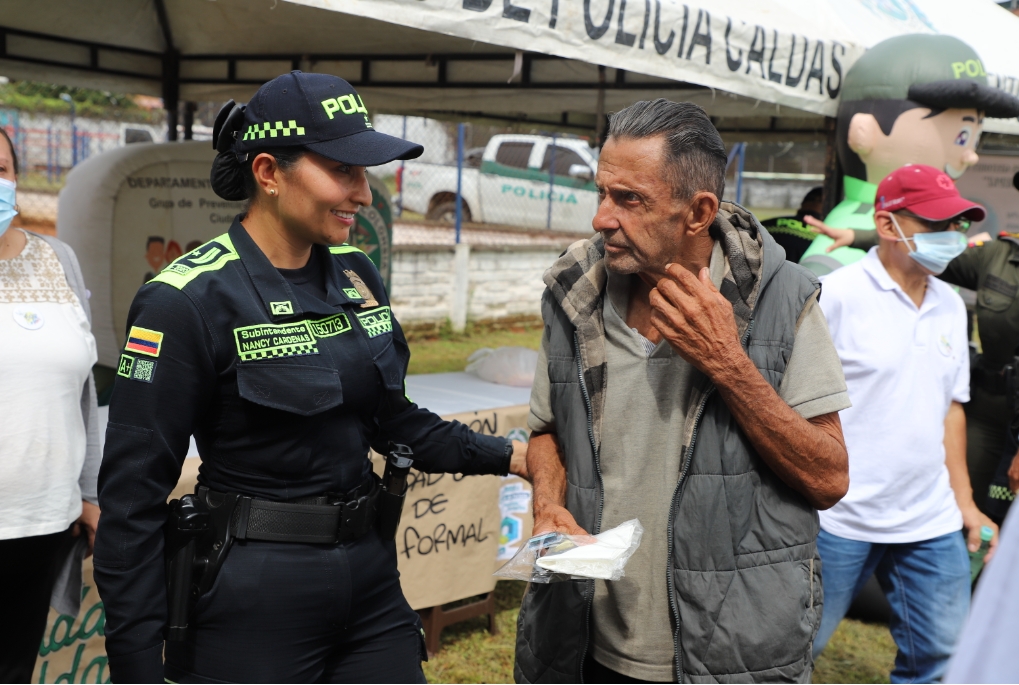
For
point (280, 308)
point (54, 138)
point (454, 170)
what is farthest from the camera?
point (54, 138)

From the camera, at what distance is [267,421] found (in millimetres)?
1711

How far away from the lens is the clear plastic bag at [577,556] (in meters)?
1.64

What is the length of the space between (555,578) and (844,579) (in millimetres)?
1457

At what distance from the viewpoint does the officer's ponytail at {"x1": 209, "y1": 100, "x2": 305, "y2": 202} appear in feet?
5.83

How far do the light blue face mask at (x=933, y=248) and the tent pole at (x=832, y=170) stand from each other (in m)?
1.57

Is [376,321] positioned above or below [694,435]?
above

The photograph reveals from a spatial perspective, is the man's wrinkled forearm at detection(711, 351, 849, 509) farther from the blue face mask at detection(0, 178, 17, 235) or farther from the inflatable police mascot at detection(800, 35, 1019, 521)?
the inflatable police mascot at detection(800, 35, 1019, 521)

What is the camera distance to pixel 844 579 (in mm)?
2824

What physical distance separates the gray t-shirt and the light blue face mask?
1259 millimetres

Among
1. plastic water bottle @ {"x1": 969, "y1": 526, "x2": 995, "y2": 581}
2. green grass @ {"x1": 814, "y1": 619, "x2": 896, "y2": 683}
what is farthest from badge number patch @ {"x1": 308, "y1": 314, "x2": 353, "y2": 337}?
green grass @ {"x1": 814, "y1": 619, "x2": 896, "y2": 683}

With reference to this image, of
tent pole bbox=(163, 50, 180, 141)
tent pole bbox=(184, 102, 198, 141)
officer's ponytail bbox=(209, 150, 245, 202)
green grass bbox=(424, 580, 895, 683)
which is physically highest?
tent pole bbox=(163, 50, 180, 141)

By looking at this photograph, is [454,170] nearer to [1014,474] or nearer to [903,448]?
[1014,474]

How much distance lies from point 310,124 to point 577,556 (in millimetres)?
932

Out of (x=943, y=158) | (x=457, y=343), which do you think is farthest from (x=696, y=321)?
(x=457, y=343)
